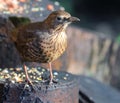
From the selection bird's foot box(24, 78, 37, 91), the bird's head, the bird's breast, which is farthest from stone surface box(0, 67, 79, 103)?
the bird's head

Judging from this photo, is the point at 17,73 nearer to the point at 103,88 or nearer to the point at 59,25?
the point at 59,25

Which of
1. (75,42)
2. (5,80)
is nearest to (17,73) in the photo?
(5,80)

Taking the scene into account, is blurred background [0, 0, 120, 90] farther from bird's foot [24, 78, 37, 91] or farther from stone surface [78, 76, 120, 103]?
bird's foot [24, 78, 37, 91]

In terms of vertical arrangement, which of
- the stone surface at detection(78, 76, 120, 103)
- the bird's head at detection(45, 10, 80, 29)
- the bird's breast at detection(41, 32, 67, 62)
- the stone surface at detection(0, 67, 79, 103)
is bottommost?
the stone surface at detection(78, 76, 120, 103)

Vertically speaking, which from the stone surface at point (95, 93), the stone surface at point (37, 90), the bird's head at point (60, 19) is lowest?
the stone surface at point (95, 93)

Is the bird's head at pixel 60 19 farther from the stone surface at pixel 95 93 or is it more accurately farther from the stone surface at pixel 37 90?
the stone surface at pixel 95 93

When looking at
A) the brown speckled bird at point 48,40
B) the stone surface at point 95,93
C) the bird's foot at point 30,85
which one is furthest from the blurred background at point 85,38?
the bird's foot at point 30,85

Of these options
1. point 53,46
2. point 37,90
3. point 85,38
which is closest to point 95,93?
point 53,46

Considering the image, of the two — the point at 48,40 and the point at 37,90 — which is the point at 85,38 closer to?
the point at 48,40
